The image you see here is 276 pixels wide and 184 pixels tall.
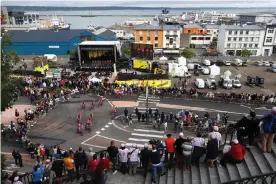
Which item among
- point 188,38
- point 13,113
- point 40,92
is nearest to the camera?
point 13,113

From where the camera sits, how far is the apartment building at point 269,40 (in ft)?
252

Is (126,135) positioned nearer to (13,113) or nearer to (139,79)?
(13,113)

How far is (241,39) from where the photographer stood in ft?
254

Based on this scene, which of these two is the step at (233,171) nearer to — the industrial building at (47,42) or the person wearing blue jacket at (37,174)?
the person wearing blue jacket at (37,174)

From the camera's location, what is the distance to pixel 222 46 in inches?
3142

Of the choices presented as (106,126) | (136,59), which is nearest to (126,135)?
(106,126)

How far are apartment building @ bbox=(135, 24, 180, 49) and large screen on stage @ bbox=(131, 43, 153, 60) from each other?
31.3m

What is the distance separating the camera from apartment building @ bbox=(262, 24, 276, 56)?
76713 millimetres

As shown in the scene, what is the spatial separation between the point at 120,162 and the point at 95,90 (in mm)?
24400

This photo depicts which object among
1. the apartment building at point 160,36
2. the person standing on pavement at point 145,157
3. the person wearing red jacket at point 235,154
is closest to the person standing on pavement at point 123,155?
the person standing on pavement at point 145,157

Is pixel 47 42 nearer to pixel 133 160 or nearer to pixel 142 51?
pixel 142 51

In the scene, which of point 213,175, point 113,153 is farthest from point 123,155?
point 213,175

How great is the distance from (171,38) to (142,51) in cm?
3747

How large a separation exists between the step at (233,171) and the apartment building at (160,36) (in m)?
69.4
